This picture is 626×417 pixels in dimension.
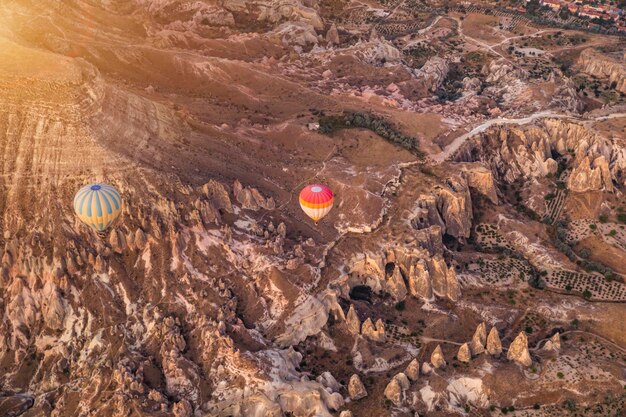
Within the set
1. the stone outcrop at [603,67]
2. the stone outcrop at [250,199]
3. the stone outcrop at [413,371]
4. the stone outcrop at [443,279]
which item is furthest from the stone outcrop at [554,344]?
the stone outcrop at [603,67]

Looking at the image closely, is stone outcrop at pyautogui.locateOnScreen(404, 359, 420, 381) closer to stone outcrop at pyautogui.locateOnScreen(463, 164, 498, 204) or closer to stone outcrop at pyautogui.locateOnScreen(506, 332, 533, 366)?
stone outcrop at pyautogui.locateOnScreen(506, 332, 533, 366)

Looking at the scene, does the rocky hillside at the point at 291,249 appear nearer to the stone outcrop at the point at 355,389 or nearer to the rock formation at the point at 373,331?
the rock formation at the point at 373,331

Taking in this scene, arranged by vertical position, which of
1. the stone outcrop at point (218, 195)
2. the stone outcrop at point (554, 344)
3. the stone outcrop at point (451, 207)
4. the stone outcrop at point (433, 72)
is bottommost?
the stone outcrop at point (554, 344)

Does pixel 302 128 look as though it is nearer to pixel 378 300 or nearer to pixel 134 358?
pixel 378 300

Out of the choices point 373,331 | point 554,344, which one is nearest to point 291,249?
point 373,331

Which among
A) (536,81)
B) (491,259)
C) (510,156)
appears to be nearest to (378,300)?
(491,259)
